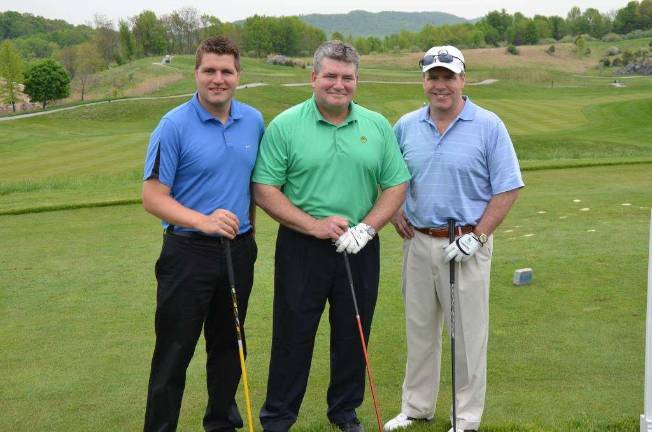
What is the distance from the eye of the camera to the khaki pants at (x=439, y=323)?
167 inches

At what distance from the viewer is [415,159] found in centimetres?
420

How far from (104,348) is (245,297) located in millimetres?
1696

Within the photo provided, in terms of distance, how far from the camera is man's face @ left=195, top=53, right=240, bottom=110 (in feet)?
12.7

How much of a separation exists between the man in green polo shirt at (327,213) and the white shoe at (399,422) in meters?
0.19

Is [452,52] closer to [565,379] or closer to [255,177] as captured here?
[255,177]

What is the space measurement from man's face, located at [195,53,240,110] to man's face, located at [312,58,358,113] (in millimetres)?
428

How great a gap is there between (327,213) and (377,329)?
2038mm

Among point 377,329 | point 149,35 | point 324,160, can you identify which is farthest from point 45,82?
point 324,160

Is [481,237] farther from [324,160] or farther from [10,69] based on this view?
[10,69]

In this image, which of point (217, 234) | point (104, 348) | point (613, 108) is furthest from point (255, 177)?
point (613, 108)

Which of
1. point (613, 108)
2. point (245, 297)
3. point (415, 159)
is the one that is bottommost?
point (613, 108)

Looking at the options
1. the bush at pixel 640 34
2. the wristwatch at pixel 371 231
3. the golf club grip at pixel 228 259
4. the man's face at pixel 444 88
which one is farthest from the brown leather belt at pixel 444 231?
the bush at pixel 640 34

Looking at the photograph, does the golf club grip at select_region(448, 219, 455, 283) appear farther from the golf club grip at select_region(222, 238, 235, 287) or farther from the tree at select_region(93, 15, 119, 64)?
the tree at select_region(93, 15, 119, 64)

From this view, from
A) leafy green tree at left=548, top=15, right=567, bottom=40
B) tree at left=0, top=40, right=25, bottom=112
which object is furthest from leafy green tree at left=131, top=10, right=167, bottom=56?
leafy green tree at left=548, top=15, right=567, bottom=40
